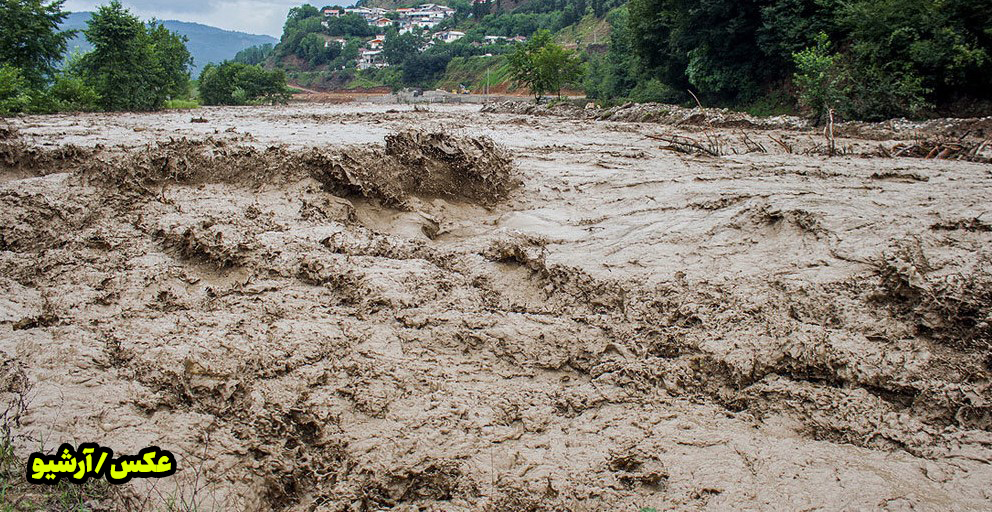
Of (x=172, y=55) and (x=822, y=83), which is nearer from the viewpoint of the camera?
(x=822, y=83)

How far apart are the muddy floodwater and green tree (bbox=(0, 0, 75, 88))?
19863 mm

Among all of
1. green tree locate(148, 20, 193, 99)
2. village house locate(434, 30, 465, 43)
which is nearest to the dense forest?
green tree locate(148, 20, 193, 99)

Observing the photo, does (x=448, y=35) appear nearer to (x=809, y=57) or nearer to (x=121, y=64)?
(x=121, y=64)

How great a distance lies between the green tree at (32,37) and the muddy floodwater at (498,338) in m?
19.9

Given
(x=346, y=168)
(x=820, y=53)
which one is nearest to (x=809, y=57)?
(x=820, y=53)

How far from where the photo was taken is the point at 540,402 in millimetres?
2516

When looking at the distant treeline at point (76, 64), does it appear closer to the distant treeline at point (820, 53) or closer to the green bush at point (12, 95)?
the green bush at point (12, 95)

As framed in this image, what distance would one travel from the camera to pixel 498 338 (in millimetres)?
2969

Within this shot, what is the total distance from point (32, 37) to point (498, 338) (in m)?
24.9

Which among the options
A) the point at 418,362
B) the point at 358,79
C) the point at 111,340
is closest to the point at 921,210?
the point at 418,362

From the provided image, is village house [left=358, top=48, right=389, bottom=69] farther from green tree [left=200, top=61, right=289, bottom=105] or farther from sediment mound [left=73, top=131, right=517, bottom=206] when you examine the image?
sediment mound [left=73, top=131, right=517, bottom=206]

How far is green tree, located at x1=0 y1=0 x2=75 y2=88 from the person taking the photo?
19.2 meters

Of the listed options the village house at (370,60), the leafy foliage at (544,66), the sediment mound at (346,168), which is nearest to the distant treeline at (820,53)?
the leafy foliage at (544,66)

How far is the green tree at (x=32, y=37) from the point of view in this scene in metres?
19.2
